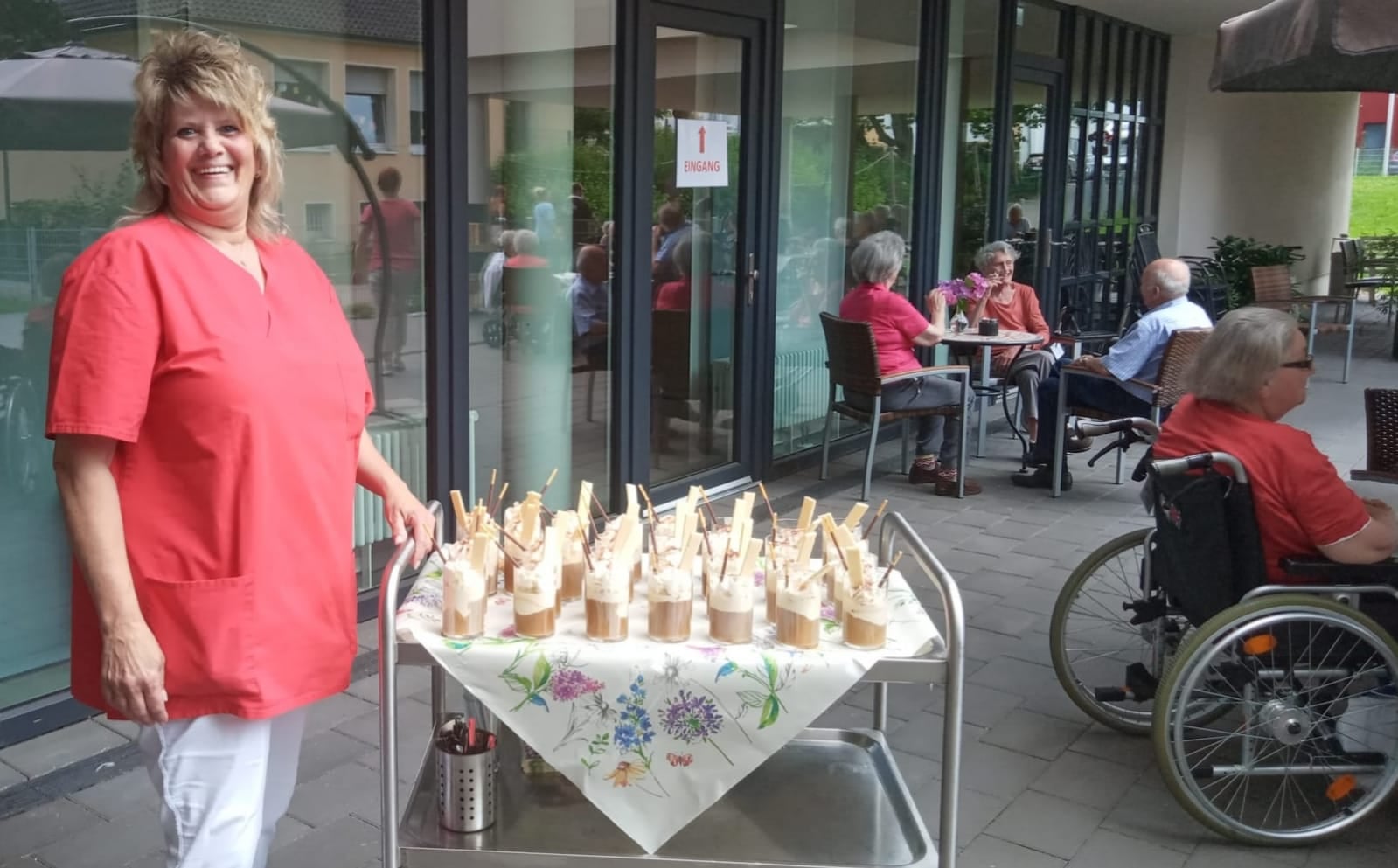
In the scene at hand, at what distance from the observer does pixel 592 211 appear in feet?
17.9

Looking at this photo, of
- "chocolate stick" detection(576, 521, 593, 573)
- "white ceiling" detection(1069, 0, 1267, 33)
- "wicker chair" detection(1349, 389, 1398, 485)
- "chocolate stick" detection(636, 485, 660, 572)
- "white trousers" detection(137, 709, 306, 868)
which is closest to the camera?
"white trousers" detection(137, 709, 306, 868)

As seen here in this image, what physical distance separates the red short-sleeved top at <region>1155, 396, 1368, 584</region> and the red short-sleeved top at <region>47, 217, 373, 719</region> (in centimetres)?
219

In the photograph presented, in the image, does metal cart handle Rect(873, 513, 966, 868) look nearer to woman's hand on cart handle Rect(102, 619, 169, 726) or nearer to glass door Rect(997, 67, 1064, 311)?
woman's hand on cart handle Rect(102, 619, 169, 726)

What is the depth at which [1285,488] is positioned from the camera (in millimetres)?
3070

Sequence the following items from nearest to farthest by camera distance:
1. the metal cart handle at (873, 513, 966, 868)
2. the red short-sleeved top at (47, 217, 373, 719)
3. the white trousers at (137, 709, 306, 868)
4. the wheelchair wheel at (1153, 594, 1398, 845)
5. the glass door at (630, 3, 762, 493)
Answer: the red short-sleeved top at (47, 217, 373, 719), the white trousers at (137, 709, 306, 868), the metal cart handle at (873, 513, 966, 868), the wheelchair wheel at (1153, 594, 1398, 845), the glass door at (630, 3, 762, 493)

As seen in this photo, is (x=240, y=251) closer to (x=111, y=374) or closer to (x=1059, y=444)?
(x=111, y=374)

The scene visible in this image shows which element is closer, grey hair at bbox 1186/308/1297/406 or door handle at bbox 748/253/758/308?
grey hair at bbox 1186/308/1297/406

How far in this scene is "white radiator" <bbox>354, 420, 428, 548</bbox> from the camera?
4.45 m

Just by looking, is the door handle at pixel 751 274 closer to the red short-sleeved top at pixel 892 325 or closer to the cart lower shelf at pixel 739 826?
the red short-sleeved top at pixel 892 325

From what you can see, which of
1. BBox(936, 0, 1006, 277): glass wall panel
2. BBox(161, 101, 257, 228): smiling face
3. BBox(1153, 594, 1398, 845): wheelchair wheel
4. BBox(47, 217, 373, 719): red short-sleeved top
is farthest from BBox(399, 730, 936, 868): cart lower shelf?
BBox(936, 0, 1006, 277): glass wall panel

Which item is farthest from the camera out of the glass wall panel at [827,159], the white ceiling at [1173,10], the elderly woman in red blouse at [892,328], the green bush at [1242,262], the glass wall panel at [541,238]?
the green bush at [1242,262]

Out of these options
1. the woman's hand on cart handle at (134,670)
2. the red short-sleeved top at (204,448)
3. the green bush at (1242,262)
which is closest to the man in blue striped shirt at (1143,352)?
the red short-sleeved top at (204,448)

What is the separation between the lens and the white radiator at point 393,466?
4.45 meters

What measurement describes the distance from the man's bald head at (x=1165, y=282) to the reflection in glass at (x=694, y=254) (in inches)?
76.4
